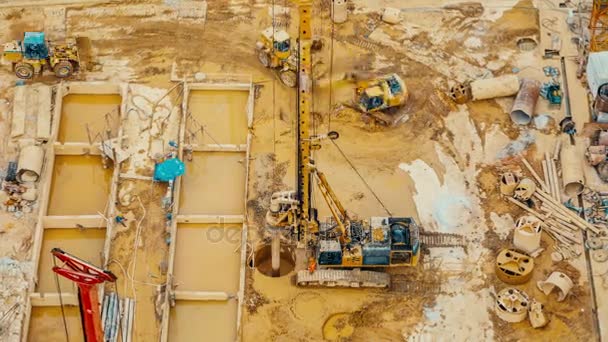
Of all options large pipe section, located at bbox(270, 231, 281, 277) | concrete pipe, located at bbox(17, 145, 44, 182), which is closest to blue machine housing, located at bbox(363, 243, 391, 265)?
large pipe section, located at bbox(270, 231, 281, 277)

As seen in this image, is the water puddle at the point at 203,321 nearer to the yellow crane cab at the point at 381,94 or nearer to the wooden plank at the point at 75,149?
the wooden plank at the point at 75,149

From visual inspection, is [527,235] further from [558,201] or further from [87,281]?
[87,281]

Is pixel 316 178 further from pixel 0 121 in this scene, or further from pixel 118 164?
pixel 0 121

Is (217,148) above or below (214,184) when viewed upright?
above

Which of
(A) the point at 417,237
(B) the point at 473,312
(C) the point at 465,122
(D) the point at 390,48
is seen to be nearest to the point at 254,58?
(D) the point at 390,48

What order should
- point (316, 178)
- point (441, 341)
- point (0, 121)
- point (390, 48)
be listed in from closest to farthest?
point (441, 341)
point (316, 178)
point (0, 121)
point (390, 48)

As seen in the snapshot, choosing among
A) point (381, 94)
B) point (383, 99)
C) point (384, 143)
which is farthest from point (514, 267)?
point (381, 94)

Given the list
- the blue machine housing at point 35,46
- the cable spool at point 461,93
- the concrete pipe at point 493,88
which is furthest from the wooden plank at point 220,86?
the concrete pipe at point 493,88
